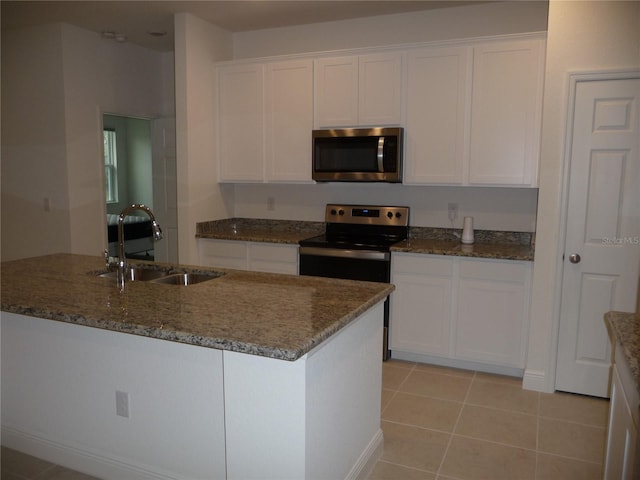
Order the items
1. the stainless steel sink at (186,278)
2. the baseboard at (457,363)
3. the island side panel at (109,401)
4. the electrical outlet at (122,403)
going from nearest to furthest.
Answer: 1. the island side panel at (109,401)
2. the electrical outlet at (122,403)
3. the stainless steel sink at (186,278)
4. the baseboard at (457,363)

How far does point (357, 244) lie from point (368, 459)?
1783 millimetres

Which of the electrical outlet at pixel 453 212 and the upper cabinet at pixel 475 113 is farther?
the electrical outlet at pixel 453 212

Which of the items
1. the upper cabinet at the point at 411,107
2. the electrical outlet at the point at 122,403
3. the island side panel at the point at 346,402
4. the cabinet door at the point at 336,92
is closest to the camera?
the island side panel at the point at 346,402

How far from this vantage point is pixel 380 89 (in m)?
3.85

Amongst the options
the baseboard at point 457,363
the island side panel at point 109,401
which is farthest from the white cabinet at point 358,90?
the island side panel at point 109,401

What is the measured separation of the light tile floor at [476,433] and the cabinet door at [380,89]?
1.91m

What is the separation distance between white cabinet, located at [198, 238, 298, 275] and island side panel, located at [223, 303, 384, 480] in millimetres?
2011

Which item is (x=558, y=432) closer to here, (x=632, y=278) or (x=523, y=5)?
(x=632, y=278)

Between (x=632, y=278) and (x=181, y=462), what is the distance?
2.75 m

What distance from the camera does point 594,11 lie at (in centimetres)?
296

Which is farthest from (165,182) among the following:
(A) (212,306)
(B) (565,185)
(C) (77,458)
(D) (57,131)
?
(B) (565,185)

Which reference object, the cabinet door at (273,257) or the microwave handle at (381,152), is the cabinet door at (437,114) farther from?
the cabinet door at (273,257)

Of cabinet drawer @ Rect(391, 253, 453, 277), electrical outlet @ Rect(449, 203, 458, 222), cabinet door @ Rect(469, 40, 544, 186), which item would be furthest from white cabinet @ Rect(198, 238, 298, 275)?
cabinet door @ Rect(469, 40, 544, 186)

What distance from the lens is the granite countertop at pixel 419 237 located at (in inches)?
139
